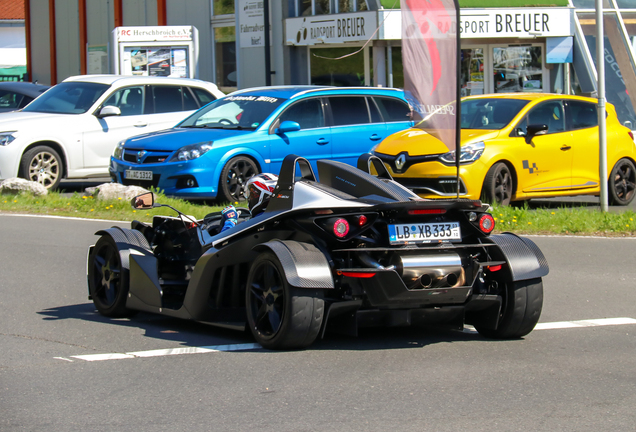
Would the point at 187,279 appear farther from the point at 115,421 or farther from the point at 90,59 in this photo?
the point at 90,59

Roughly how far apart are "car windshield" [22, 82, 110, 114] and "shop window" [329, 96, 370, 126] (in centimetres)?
427

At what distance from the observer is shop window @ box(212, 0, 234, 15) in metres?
31.2

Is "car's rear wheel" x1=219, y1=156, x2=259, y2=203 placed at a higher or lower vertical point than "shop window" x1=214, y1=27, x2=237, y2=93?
lower

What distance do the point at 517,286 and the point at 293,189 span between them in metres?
1.51

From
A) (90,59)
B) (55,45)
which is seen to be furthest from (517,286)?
(55,45)

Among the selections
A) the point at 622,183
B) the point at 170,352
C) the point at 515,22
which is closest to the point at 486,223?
the point at 170,352

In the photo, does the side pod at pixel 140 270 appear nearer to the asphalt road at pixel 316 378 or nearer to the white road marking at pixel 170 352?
the asphalt road at pixel 316 378

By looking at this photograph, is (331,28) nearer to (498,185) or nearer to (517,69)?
(517,69)

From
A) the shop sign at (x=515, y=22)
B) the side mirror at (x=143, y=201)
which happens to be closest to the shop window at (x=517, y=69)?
the shop sign at (x=515, y=22)

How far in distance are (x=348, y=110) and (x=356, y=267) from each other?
383 inches

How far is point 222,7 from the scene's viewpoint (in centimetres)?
3142

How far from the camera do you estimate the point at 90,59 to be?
35.4 meters

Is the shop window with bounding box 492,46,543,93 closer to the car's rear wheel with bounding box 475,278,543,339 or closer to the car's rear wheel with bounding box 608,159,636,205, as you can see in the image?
the car's rear wheel with bounding box 608,159,636,205

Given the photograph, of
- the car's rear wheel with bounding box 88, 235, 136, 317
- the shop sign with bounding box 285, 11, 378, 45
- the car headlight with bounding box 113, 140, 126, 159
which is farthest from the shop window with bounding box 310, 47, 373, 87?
the car's rear wheel with bounding box 88, 235, 136, 317
